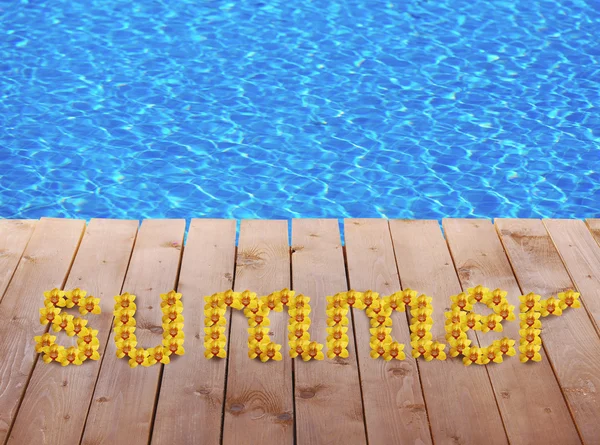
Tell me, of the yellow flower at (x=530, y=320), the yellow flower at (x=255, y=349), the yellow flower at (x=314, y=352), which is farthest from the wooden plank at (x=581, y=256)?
the yellow flower at (x=255, y=349)

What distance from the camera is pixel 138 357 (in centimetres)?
305

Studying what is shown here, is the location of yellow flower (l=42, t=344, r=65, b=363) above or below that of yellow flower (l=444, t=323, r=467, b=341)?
below

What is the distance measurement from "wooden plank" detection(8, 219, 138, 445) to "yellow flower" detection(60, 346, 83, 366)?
0.02 meters

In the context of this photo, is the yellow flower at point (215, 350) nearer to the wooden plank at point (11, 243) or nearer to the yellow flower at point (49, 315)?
the yellow flower at point (49, 315)

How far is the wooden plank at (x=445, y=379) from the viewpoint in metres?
2.77

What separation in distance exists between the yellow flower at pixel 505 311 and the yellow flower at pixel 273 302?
2.94 feet

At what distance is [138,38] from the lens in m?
6.94

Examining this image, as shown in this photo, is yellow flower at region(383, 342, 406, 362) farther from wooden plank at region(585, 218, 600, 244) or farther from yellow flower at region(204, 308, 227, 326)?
wooden plank at region(585, 218, 600, 244)

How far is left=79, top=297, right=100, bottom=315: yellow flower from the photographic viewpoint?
331 cm

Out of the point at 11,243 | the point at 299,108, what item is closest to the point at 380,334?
the point at 11,243

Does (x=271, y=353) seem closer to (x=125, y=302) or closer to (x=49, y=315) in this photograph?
(x=125, y=302)

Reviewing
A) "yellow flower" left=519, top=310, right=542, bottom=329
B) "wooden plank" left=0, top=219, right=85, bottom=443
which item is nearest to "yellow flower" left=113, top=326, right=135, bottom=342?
"wooden plank" left=0, top=219, right=85, bottom=443

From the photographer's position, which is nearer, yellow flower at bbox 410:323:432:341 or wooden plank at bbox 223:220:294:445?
wooden plank at bbox 223:220:294:445

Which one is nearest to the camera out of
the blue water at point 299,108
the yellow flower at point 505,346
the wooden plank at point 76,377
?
the wooden plank at point 76,377
